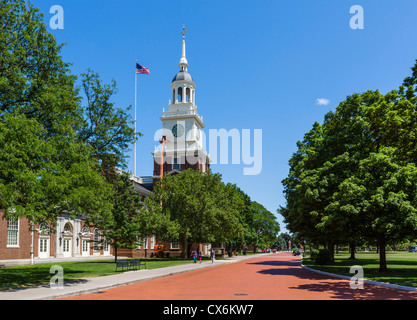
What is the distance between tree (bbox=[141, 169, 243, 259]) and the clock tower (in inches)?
768

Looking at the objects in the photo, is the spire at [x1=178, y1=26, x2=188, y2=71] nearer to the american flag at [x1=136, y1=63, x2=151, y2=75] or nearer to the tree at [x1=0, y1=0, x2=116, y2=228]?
the american flag at [x1=136, y1=63, x2=151, y2=75]

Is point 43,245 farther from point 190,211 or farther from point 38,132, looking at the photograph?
point 38,132

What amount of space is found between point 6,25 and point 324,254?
107 ft

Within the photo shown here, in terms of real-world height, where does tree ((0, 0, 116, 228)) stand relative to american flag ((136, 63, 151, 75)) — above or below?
below

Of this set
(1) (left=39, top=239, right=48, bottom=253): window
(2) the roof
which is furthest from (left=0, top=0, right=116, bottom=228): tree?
(2) the roof

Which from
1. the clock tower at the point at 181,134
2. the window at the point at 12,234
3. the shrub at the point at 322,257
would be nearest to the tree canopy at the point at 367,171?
the shrub at the point at 322,257

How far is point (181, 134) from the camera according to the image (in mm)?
74875

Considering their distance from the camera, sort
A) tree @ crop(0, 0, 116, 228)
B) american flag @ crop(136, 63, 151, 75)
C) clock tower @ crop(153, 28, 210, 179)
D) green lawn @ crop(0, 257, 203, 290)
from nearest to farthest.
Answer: tree @ crop(0, 0, 116, 228)
green lawn @ crop(0, 257, 203, 290)
american flag @ crop(136, 63, 151, 75)
clock tower @ crop(153, 28, 210, 179)

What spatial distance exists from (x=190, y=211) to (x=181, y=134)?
95.9 ft

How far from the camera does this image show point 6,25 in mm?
20391

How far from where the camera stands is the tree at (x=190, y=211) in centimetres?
4628

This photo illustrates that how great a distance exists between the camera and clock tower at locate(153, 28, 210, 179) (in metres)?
73.4
